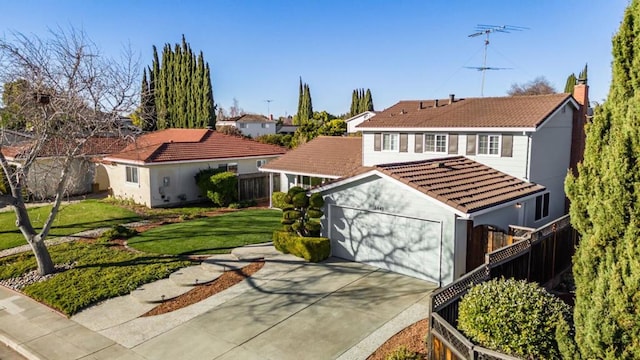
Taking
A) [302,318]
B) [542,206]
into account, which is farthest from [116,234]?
[542,206]

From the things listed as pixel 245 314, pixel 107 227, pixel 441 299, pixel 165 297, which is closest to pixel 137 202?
pixel 107 227

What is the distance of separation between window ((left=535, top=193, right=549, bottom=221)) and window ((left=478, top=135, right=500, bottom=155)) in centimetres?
273

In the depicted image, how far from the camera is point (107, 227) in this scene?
70.1ft

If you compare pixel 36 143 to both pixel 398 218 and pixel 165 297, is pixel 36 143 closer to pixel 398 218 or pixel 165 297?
pixel 165 297

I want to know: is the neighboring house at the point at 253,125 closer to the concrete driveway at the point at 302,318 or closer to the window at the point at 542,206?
the window at the point at 542,206

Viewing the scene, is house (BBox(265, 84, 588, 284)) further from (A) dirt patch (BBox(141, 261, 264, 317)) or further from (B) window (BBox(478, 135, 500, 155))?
(A) dirt patch (BBox(141, 261, 264, 317))

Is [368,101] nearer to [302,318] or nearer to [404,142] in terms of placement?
[404,142]

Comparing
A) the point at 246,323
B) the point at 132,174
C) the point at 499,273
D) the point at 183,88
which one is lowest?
the point at 246,323

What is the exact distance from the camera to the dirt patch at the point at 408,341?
9030 millimetres

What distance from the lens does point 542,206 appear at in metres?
19.1

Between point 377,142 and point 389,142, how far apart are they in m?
0.82

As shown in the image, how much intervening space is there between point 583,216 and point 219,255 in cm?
→ 1242

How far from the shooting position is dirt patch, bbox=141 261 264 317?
38.8 feet

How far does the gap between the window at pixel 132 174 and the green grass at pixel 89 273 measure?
951 cm
